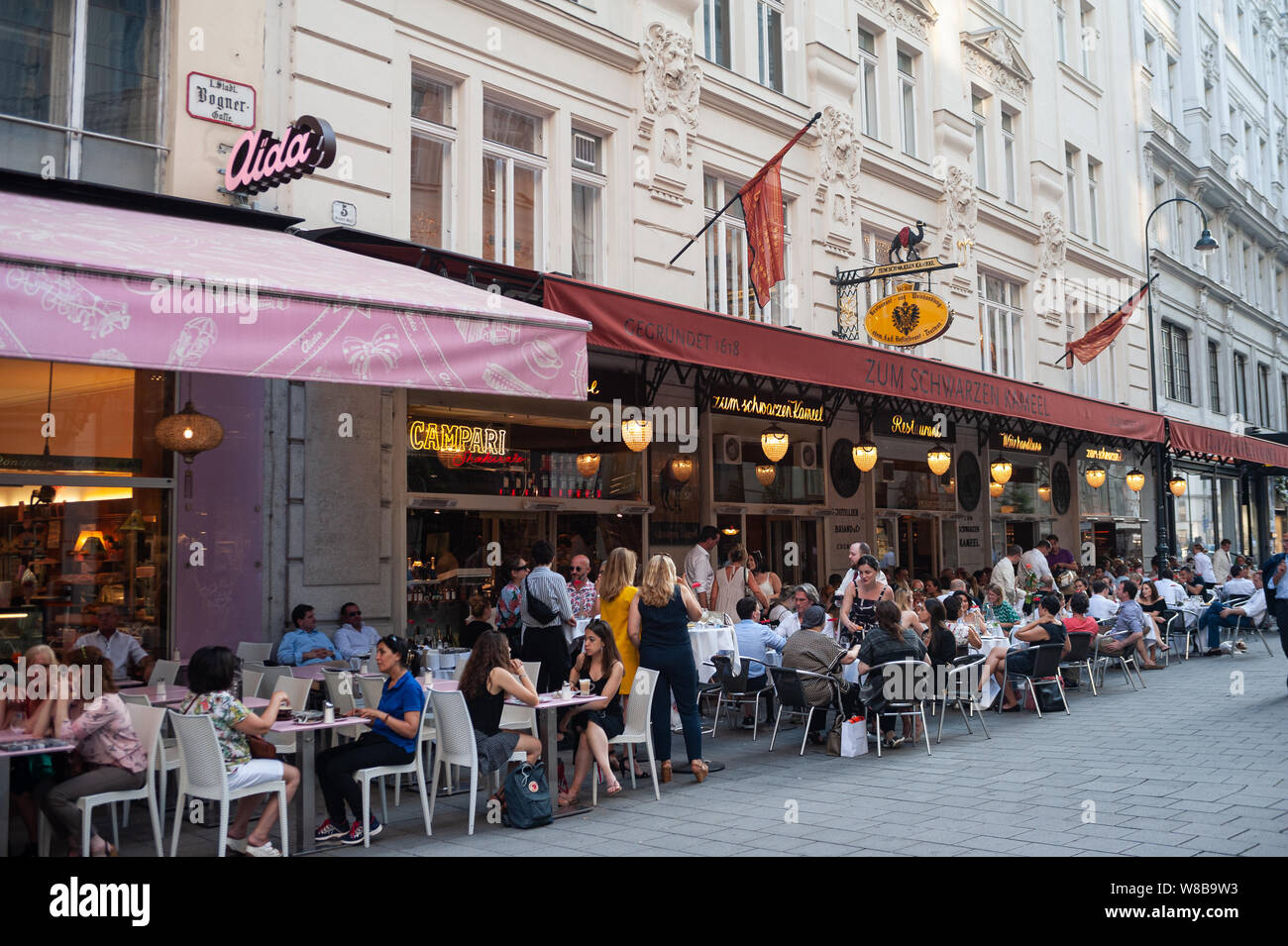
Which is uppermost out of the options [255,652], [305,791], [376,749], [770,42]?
[770,42]

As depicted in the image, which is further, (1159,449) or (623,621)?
(1159,449)

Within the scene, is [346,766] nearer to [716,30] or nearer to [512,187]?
[512,187]

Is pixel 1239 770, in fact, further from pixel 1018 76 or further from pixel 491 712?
pixel 1018 76

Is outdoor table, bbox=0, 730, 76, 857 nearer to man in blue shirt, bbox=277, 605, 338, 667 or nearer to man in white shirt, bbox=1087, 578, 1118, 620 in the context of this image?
man in blue shirt, bbox=277, 605, 338, 667

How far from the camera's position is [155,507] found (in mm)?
9156

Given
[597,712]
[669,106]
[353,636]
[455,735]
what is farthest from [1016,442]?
[455,735]

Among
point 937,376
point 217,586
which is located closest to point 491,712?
point 217,586

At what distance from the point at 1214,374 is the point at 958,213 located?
15225 millimetres

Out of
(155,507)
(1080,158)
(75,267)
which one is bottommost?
(155,507)

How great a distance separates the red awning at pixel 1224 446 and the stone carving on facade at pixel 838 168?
7579mm

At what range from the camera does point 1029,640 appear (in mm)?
11195

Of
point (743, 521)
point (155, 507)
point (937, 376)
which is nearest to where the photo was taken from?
point (155, 507)
